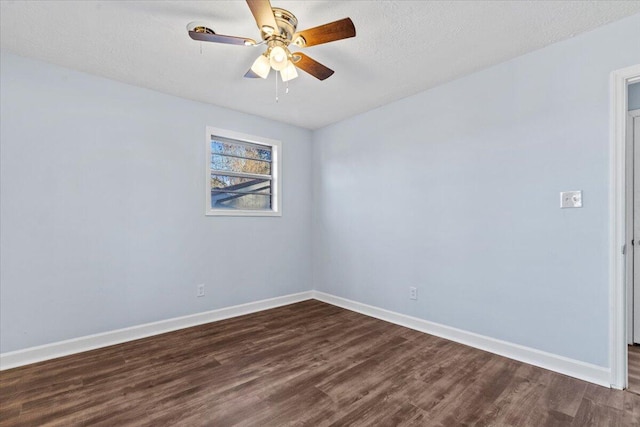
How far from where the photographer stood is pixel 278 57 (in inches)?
75.7

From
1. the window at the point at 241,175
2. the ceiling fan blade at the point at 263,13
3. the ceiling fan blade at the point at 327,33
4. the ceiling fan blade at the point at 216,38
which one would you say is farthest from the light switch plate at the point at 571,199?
the window at the point at 241,175

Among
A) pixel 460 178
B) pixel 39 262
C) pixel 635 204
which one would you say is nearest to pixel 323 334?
pixel 460 178

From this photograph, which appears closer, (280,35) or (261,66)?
(280,35)

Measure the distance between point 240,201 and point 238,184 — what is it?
22 centimetres

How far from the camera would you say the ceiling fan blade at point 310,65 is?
2.03m

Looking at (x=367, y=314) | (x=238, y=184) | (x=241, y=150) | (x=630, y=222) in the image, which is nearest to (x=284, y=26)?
(x=241, y=150)

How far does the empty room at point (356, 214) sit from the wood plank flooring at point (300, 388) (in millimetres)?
19

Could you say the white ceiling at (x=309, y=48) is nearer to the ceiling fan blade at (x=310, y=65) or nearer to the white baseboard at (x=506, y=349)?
the ceiling fan blade at (x=310, y=65)

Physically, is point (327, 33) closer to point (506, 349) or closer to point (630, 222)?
point (506, 349)

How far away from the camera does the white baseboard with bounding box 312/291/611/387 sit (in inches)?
84.2

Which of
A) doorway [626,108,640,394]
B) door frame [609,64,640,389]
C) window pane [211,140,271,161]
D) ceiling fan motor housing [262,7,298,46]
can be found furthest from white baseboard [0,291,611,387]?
ceiling fan motor housing [262,7,298,46]

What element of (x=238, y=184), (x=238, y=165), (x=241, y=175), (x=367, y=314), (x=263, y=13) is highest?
(x=263, y=13)

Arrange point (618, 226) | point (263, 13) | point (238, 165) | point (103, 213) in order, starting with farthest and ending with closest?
point (238, 165)
point (103, 213)
point (618, 226)
point (263, 13)

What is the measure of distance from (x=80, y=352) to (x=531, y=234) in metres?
4.03
